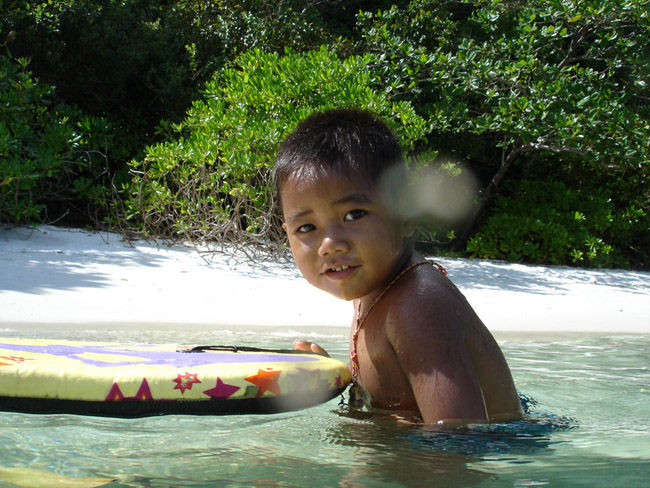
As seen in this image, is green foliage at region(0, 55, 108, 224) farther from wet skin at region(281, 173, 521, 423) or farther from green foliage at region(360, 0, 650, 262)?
Answer: wet skin at region(281, 173, 521, 423)

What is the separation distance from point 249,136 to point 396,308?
194 inches

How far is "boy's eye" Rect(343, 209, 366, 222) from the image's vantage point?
2084 millimetres

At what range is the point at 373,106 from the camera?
270 inches

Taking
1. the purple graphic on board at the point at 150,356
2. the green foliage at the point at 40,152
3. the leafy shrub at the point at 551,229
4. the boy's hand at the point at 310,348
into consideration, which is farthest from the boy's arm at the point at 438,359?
the leafy shrub at the point at 551,229

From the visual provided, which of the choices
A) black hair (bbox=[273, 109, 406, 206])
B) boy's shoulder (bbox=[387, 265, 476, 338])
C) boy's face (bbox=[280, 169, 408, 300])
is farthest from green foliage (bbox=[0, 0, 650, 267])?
boy's shoulder (bbox=[387, 265, 476, 338])

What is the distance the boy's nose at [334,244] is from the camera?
81.5 inches

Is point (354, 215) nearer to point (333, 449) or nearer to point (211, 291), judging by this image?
point (333, 449)

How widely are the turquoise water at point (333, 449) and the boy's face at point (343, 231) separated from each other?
0.50 metres

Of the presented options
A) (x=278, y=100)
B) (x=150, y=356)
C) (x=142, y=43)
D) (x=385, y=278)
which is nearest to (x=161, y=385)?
(x=150, y=356)

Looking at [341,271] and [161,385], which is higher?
[341,271]

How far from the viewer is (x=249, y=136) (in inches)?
266

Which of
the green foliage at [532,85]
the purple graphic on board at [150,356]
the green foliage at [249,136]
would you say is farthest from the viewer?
the green foliage at [532,85]

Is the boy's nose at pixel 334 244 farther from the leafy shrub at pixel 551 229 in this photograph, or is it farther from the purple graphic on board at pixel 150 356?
the leafy shrub at pixel 551 229

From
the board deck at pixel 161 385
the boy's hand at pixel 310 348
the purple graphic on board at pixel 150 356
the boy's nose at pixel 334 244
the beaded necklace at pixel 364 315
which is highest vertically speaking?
the boy's nose at pixel 334 244
